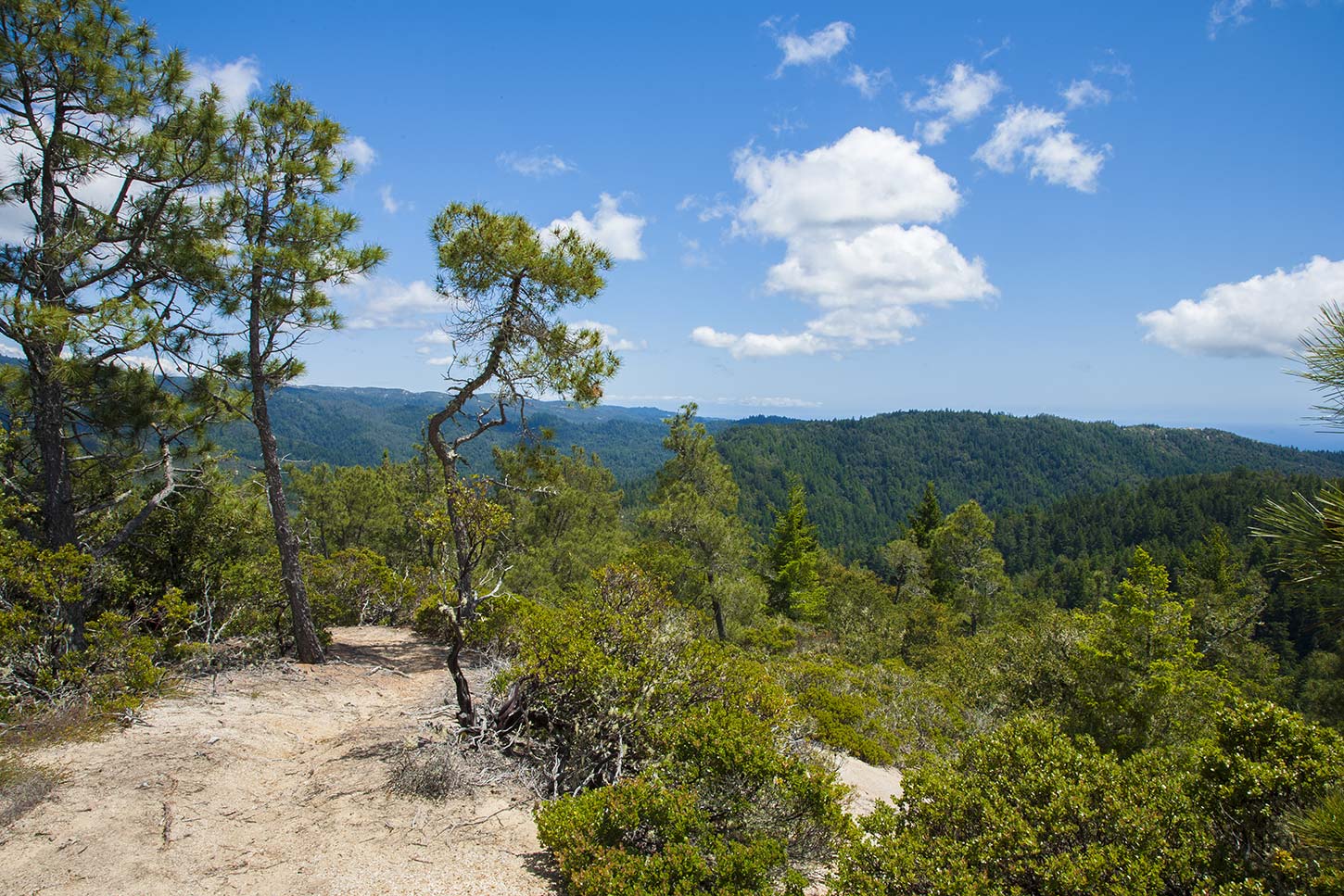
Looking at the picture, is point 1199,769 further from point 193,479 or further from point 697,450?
point 697,450

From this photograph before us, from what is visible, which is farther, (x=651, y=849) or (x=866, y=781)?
(x=866, y=781)

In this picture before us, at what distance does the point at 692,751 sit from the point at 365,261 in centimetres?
789

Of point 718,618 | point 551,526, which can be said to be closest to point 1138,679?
point 718,618

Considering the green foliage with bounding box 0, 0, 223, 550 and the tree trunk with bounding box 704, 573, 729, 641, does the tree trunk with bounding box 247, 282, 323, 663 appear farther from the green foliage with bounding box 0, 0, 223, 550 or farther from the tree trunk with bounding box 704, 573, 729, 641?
the tree trunk with bounding box 704, 573, 729, 641

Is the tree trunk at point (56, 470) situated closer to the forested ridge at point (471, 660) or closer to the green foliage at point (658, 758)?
the forested ridge at point (471, 660)

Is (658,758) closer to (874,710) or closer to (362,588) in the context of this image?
(874,710)

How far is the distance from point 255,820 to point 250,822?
0.05 metres

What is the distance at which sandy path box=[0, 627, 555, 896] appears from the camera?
4125mm

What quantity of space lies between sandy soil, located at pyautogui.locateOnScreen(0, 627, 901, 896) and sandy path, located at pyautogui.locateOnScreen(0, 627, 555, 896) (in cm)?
1

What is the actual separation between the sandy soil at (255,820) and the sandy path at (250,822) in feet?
0.04

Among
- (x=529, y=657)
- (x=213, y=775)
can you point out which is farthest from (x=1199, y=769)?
(x=213, y=775)

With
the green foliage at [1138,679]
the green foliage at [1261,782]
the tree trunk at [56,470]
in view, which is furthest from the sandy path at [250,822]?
the green foliage at [1138,679]

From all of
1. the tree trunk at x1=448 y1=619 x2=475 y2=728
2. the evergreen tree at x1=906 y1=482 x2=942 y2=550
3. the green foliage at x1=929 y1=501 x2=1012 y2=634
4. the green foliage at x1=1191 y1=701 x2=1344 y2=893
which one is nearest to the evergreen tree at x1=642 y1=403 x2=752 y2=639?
the tree trunk at x1=448 y1=619 x2=475 y2=728

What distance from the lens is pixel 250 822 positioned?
4.88 metres
